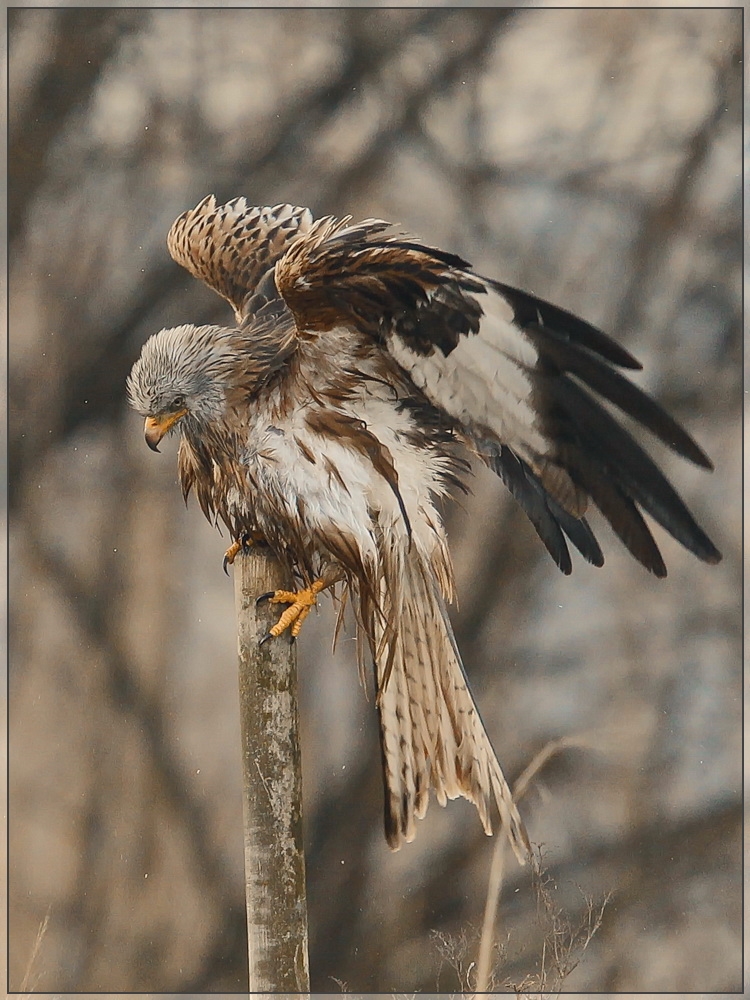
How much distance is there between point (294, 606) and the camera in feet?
5.42

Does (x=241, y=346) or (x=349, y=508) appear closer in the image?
(x=349, y=508)

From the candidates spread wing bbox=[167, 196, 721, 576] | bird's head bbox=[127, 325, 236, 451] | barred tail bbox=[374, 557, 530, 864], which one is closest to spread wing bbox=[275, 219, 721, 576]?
spread wing bbox=[167, 196, 721, 576]

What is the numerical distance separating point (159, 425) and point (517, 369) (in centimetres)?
61

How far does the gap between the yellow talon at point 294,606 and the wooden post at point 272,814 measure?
0.02 m

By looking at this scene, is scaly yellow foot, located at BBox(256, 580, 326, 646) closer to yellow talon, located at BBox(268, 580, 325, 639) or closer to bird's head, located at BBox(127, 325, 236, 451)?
yellow talon, located at BBox(268, 580, 325, 639)

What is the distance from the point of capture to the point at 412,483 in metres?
1.78

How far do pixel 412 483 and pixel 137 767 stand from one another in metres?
2.16

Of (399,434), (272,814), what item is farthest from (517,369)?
(272,814)

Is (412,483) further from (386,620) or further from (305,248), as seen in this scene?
(305,248)

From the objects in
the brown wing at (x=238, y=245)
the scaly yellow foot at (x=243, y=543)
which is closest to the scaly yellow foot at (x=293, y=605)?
the scaly yellow foot at (x=243, y=543)

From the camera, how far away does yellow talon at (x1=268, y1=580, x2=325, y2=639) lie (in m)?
1.63

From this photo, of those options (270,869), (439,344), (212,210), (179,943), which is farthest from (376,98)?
(179,943)

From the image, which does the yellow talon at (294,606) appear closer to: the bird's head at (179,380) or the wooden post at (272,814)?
the wooden post at (272,814)

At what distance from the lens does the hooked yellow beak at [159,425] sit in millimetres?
1744
